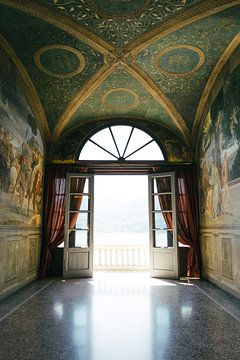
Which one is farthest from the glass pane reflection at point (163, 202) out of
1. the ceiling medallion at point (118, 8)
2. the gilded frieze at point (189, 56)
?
the ceiling medallion at point (118, 8)

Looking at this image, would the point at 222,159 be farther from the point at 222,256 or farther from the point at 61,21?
the point at 61,21

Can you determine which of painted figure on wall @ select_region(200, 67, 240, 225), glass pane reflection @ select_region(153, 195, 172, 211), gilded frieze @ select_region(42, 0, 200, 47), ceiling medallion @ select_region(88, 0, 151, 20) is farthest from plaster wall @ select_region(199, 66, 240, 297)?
ceiling medallion @ select_region(88, 0, 151, 20)

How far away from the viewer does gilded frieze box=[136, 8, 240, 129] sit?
4387mm

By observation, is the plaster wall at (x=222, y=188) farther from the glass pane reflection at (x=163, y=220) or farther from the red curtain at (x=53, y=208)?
the red curtain at (x=53, y=208)

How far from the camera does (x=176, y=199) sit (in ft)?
23.5

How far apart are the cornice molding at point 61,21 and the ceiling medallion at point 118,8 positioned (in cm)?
46

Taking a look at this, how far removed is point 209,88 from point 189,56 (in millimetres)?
1145

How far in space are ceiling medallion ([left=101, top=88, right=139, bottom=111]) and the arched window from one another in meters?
0.79

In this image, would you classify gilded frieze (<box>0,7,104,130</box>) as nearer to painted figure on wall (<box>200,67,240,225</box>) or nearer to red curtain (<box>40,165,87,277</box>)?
red curtain (<box>40,165,87,277</box>)

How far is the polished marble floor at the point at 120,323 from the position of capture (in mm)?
2752

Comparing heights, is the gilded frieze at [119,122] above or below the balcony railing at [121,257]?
above

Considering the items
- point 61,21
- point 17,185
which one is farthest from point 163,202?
point 61,21

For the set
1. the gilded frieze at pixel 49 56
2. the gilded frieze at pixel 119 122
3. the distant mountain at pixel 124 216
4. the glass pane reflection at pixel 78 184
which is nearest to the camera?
the gilded frieze at pixel 49 56

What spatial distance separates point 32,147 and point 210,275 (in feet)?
16.4
